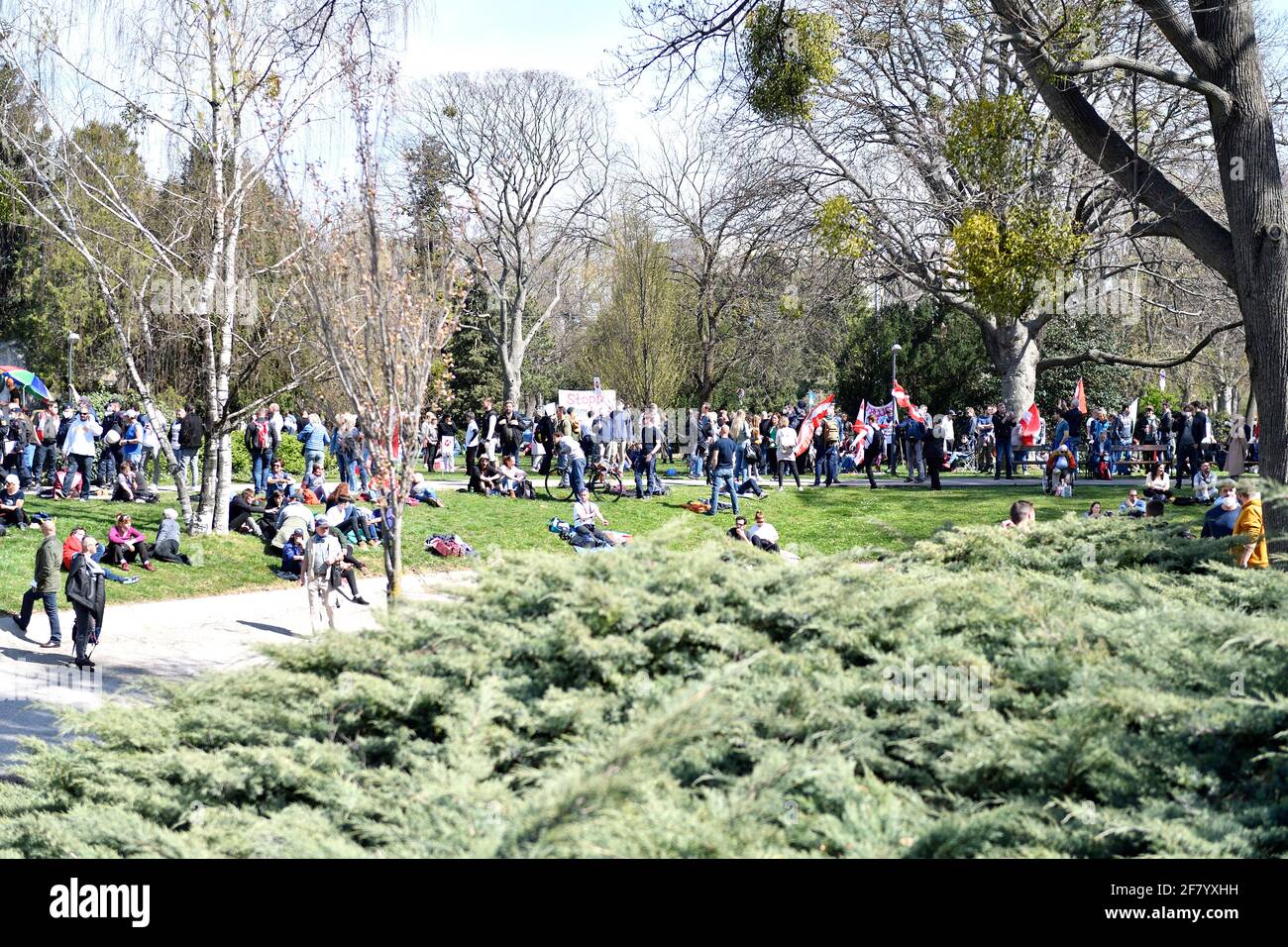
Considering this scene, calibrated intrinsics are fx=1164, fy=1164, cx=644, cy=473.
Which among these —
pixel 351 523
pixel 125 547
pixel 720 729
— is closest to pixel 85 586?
pixel 125 547

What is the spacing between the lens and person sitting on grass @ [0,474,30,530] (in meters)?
18.0

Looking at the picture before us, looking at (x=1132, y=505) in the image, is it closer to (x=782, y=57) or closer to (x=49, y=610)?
(x=782, y=57)

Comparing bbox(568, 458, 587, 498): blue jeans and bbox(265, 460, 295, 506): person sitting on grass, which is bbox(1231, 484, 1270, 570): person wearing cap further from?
bbox(265, 460, 295, 506): person sitting on grass

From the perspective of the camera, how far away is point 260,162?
1631cm

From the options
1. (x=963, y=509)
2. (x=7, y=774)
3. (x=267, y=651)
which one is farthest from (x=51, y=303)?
(x=267, y=651)

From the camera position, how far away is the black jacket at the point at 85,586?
11.8m

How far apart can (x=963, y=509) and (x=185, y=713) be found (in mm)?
18817

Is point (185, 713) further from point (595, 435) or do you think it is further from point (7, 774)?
point (595, 435)

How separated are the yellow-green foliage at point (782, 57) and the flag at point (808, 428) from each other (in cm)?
1539

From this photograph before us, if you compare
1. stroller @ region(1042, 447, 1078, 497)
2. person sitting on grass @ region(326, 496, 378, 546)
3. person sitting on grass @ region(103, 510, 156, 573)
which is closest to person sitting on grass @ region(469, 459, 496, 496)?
person sitting on grass @ region(326, 496, 378, 546)

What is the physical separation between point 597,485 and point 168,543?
30.3 feet

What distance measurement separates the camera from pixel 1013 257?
1112 cm

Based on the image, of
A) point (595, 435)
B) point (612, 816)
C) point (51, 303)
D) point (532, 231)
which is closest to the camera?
point (612, 816)

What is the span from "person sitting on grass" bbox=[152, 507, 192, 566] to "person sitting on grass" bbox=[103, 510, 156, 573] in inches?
9.0
